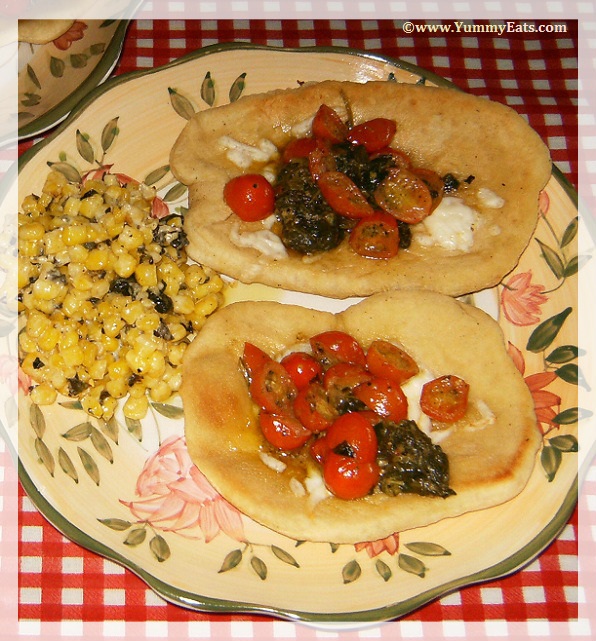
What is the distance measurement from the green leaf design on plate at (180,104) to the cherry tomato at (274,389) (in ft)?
5.99

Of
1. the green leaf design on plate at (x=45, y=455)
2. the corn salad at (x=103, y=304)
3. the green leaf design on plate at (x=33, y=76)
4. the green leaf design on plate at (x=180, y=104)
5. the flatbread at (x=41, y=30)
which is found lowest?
the green leaf design on plate at (x=45, y=455)

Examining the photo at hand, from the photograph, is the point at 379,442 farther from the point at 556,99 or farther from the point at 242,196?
the point at 556,99

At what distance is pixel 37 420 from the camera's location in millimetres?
→ 4496

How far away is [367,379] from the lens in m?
4.45

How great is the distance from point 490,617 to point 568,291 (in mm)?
2001

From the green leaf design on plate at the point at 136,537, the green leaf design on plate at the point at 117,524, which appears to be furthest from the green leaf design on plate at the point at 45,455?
the green leaf design on plate at the point at 136,537

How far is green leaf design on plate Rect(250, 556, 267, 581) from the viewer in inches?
167

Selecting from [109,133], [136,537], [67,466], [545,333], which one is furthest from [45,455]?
[545,333]

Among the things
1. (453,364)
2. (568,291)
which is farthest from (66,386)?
(568,291)

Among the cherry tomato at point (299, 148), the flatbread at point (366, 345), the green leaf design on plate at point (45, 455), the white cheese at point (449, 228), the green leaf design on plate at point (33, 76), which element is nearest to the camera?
the flatbread at point (366, 345)

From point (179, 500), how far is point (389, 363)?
141 centimetres

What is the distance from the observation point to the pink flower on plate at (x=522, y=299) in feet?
16.0

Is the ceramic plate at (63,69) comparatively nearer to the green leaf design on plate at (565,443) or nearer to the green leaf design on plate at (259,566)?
the green leaf design on plate at (259,566)

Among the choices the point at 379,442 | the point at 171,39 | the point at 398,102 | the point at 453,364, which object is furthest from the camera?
the point at 171,39
